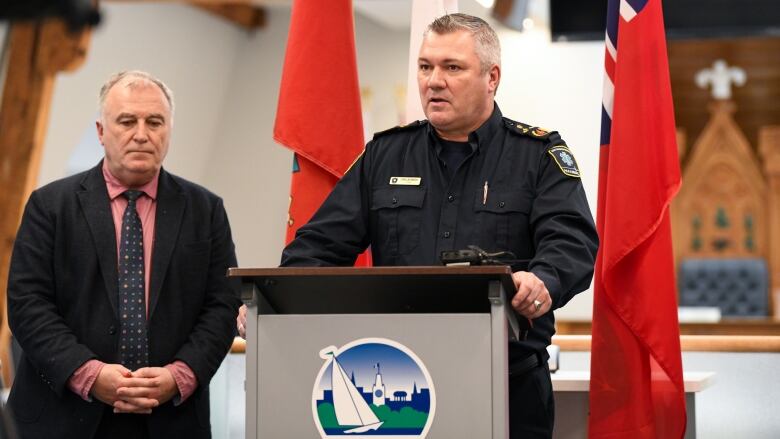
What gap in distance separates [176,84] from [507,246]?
7193 millimetres

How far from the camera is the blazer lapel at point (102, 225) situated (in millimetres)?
2506

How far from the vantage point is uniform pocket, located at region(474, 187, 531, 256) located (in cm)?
226

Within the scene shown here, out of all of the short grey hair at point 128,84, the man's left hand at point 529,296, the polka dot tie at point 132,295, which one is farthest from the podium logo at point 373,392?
the short grey hair at point 128,84

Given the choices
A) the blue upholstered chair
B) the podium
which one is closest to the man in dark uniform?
the podium

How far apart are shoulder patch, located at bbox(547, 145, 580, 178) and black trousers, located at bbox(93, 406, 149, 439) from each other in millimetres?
1123

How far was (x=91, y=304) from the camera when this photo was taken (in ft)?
8.20

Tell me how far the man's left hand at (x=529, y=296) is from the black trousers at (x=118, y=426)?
1.03 m

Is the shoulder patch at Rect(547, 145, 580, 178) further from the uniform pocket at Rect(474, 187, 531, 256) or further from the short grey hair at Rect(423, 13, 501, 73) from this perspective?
the short grey hair at Rect(423, 13, 501, 73)

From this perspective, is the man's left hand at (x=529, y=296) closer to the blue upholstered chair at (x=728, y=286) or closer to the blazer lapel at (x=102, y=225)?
the blazer lapel at (x=102, y=225)

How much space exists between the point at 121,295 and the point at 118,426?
0.31 m

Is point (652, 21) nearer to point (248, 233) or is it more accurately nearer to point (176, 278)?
point (176, 278)

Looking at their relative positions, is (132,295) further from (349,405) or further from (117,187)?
(349,405)

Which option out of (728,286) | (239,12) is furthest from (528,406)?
(728,286)

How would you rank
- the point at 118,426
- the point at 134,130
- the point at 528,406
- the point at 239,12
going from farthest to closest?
the point at 239,12
the point at 134,130
the point at 118,426
the point at 528,406
